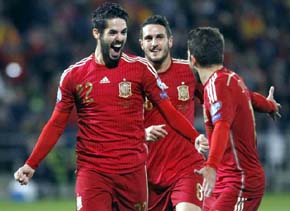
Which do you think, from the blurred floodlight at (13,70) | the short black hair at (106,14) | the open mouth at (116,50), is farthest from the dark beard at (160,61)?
the blurred floodlight at (13,70)

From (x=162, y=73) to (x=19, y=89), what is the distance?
400 inches

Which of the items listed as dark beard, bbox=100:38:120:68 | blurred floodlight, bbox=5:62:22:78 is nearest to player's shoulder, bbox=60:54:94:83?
dark beard, bbox=100:38:120:68

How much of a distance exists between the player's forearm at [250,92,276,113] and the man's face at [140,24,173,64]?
129 cm

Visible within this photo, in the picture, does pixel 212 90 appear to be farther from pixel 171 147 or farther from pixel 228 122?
pixel 171 147

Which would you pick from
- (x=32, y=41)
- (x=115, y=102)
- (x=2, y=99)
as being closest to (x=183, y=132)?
(x=115, y=102)

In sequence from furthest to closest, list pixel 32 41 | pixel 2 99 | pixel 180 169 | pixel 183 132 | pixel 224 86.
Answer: pixel 32 41 → pixel 2 99 → pixel 180 169 → pixel 183 132 → pixel 224 86

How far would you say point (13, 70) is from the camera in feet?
68.9

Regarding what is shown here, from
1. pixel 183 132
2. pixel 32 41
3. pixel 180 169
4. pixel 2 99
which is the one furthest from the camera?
pixel 32 41

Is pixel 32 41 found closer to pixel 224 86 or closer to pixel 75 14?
pixel 75 14

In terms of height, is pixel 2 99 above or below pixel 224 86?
below

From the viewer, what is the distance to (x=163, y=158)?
34.4 feet

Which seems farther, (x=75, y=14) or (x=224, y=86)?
(x=75, y=14)

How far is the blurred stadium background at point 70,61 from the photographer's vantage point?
1995cm

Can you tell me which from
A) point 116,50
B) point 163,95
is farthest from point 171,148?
point 116,50
